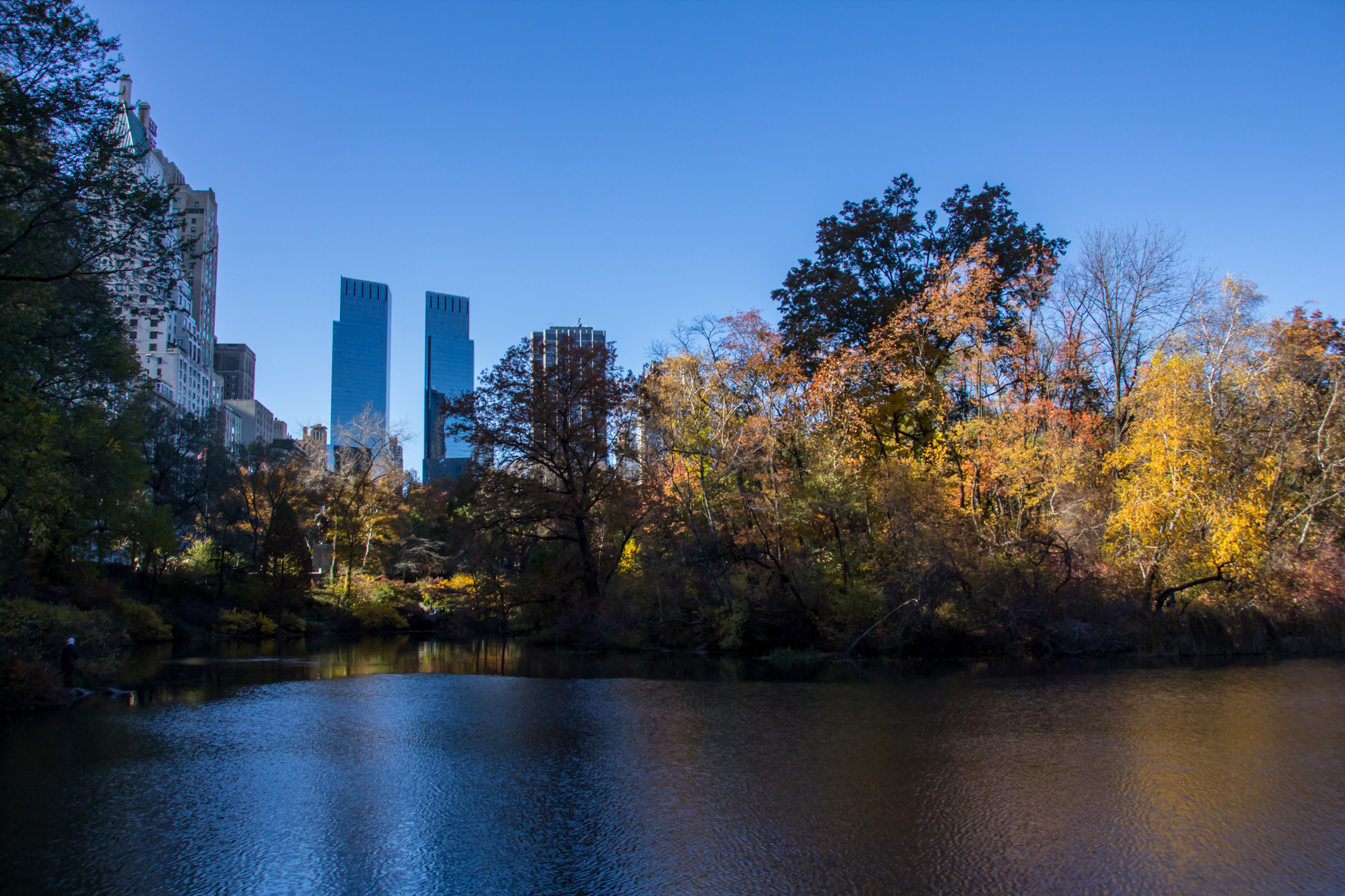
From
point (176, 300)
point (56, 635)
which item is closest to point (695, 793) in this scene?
point (176, 300)

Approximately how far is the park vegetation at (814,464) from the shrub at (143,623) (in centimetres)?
16

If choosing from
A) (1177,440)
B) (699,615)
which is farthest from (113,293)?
(1177,440)

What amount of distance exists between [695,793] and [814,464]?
19.9 metres

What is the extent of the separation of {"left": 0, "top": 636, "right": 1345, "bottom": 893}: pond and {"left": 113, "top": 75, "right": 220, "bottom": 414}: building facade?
22.0 feet

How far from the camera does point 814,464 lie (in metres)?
27.9

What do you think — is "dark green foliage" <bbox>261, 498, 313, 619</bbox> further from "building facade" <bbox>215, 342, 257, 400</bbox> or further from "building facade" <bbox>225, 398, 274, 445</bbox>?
"building facade" <bbox>215, 342, 257, 400</bbox>

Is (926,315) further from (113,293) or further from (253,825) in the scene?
(253,825)

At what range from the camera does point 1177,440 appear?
23969 millimetres

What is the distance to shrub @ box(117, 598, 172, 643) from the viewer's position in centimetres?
3300

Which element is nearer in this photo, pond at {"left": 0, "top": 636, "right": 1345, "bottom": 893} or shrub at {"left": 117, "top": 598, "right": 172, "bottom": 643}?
pond at {"left": 0, "top": 636, "right": 1345, "bottom": 893}

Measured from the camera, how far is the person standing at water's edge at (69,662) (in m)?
17.0

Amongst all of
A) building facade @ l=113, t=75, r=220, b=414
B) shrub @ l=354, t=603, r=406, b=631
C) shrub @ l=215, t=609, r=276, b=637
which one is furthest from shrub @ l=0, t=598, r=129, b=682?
shrub @ l=354, t=603, r=406, b=631

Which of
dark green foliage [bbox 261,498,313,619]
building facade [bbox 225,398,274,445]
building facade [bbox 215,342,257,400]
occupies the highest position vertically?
building facade [bbox 215,342,257,400]

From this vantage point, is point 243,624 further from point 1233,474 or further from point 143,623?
point 1233,474
